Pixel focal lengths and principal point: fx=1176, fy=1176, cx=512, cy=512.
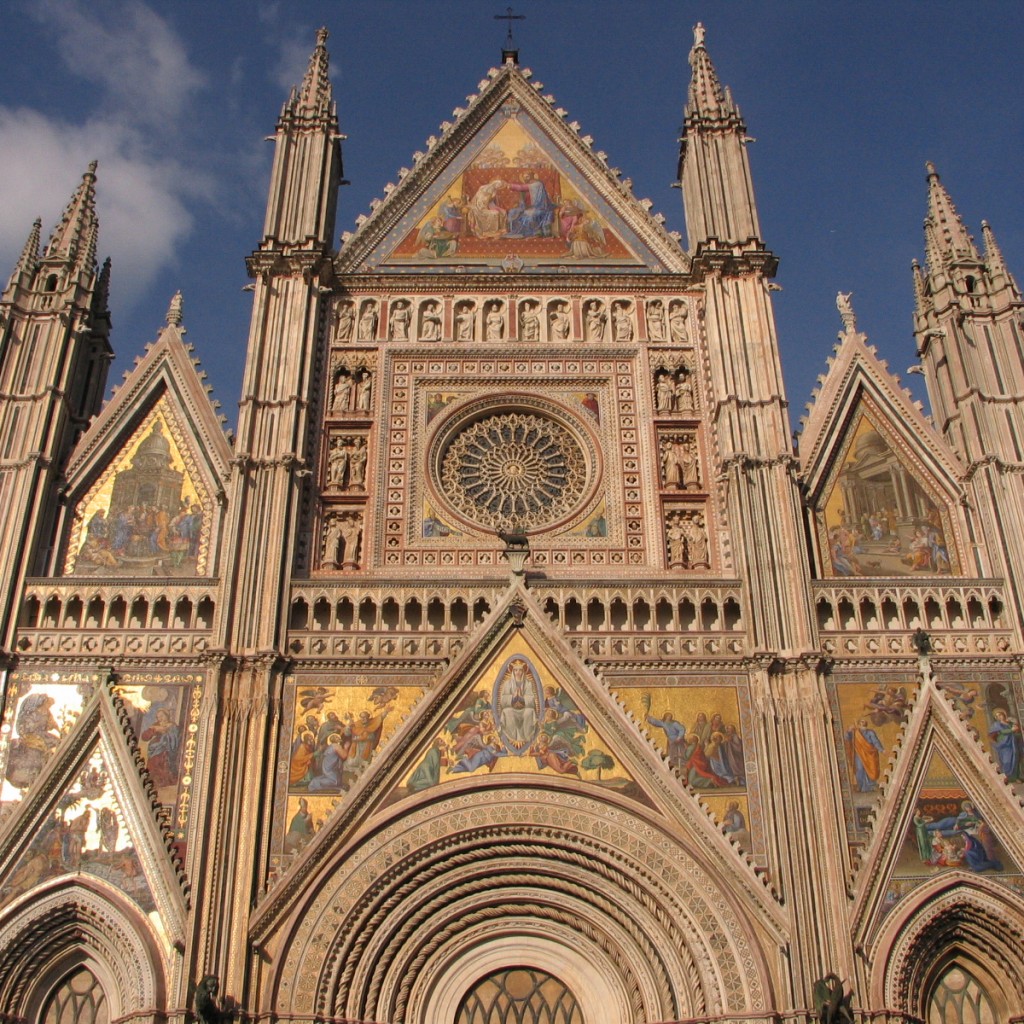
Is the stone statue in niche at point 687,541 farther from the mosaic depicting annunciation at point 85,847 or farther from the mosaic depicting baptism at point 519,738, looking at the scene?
the mosaic depicting annunciation at point 85,847

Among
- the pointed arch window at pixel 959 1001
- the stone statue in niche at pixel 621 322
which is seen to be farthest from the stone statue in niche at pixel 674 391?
the pointed arch window at pixel 959 1001

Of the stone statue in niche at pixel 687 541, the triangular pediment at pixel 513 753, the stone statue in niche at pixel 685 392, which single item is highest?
the stone statue in niche at pixel 685 392

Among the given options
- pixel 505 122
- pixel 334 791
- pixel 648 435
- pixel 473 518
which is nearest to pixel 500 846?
pixel 334 791

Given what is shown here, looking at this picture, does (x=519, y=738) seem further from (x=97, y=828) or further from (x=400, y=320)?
(x=400, y=320)

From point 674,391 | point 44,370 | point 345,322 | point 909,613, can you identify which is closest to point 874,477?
point 909,613

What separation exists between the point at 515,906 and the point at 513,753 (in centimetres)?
195

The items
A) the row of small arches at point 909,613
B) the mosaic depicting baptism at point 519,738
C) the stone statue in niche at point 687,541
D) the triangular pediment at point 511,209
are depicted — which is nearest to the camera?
the mosaic depicting baptism at point 519,738

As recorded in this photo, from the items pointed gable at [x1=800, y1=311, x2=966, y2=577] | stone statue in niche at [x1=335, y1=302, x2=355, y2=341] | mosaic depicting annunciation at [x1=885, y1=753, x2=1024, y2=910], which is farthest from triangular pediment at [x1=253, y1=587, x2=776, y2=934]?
stone statue in niche at [x1=335, y1=302, x2=355, y2=341]

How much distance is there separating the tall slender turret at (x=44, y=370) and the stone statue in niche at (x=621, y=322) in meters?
8.60

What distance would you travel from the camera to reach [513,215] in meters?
21.2

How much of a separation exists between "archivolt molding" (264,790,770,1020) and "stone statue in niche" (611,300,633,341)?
26.6 ft

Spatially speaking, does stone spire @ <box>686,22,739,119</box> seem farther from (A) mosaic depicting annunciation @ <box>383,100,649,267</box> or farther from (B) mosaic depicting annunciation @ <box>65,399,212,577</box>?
(B) mosaic depicting annunciation @ <box>65,399,212,577</box>

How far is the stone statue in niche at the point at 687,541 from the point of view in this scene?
1767cm

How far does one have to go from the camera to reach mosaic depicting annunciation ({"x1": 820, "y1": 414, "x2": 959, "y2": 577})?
1756 centimetres
